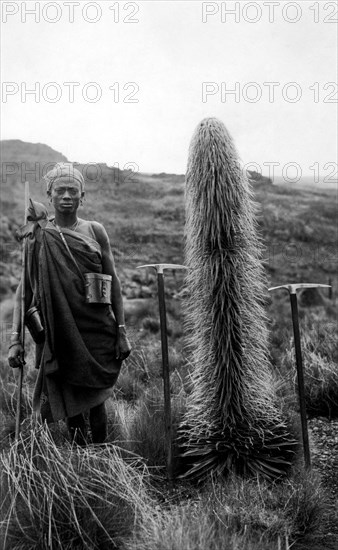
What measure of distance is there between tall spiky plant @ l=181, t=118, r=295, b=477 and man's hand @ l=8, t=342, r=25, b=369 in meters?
1.35

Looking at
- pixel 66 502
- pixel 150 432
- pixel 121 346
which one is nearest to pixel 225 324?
pixel 121 346

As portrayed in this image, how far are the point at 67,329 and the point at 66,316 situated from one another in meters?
0.08

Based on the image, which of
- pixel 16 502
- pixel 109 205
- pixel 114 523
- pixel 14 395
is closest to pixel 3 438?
pixel 14 395

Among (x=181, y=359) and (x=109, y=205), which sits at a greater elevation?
(x=109, y=205)

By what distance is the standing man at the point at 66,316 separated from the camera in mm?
A: 4027

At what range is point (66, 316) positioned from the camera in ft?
13.2

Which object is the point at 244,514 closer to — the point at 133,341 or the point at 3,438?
the point at 3,438

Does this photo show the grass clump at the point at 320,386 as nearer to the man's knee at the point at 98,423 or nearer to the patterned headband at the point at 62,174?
the man's knee at the point at 98,423

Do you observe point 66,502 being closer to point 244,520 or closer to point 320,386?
point 244,520

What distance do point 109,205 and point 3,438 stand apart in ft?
50.8

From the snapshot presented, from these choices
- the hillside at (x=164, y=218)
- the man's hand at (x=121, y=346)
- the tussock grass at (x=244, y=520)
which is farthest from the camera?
the hillside at (x=164, y=218)

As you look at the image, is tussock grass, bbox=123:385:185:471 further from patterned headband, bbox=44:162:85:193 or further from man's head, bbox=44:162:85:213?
patterned headband, bbox=44:162:85:193

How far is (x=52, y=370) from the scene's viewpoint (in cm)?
398

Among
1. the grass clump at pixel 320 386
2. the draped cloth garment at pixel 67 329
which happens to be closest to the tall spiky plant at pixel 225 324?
the draped cloth garment at pixel 67 329
